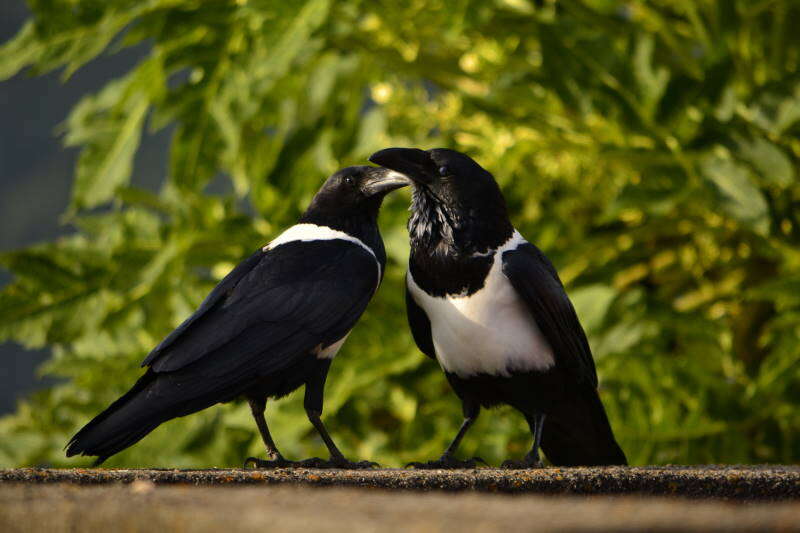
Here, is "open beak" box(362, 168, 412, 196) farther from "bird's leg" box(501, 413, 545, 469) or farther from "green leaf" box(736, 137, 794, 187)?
"green leaf" box(736, 137, 794, 187)

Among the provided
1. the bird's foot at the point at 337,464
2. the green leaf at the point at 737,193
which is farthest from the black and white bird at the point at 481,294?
the green leaf at the point at 737,193

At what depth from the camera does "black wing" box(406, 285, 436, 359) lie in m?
1.85

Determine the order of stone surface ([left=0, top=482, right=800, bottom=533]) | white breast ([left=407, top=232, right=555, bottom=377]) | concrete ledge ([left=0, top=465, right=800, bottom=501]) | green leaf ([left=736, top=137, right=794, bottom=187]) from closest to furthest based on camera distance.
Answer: stone surface ([left=0, top=482, right=800, bottom=533])
concrete ledge ([left=0, top=465, right=800, bottom=501])
white breast ([left=407, top=232, right=555, bottom=377])
green leaf ([left=736, top=137, right=794, bottom=187])

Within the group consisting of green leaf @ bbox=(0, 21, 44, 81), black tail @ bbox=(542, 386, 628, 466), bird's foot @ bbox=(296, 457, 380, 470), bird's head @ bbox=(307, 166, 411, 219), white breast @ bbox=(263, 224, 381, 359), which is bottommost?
black tail @ bbox=(542, 386, 628, 466)

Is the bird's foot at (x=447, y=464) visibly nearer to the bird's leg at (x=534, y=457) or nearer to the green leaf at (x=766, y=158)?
the bird's leg at (x=534, y=457)

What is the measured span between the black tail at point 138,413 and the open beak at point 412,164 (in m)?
0.48

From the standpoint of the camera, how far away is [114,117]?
2.84 m

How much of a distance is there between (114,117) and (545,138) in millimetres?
1224

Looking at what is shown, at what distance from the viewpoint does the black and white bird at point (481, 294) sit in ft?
5.76

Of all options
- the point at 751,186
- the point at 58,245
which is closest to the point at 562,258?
the point at 751,186

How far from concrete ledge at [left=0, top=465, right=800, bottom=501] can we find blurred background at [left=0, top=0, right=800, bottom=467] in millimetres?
1077

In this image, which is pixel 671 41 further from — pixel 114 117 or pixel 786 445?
pixel 114 117

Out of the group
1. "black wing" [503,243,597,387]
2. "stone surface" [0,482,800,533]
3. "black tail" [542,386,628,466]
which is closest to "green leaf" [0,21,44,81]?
"black wing" [503,243,597,387]

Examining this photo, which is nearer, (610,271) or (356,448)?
(610,271)
